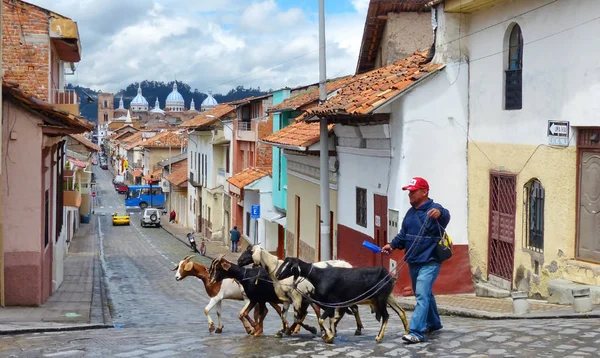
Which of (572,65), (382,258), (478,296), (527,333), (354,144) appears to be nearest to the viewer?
(527,333)

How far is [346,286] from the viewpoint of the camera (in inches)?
359

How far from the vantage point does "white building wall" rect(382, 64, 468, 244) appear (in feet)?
46.1

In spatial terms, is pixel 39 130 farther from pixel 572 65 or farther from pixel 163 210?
pixel 163 210

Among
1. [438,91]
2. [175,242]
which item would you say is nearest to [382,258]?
[438,91]

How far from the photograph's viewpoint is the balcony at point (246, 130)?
36.6m

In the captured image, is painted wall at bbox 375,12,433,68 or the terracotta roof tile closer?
the terracotta roof tile

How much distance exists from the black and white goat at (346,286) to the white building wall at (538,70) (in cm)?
393

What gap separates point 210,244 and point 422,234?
37.6 m

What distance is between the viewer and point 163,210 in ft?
250

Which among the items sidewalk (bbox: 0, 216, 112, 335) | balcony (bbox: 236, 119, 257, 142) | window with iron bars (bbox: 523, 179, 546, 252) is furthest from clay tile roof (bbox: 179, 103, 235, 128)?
window with iron bars (bbox: 523, 179, 546, 252)

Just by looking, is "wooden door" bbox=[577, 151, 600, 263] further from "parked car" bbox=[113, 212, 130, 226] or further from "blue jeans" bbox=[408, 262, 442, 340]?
"parked car" bbox=[113, 212, 130, 226]

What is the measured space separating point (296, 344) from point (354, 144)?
8.37 m

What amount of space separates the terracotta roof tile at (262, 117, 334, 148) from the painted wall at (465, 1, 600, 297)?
5394 mm

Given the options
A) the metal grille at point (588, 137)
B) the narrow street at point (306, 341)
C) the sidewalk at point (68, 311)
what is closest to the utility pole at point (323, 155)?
the narrow street at point (306, 341)
